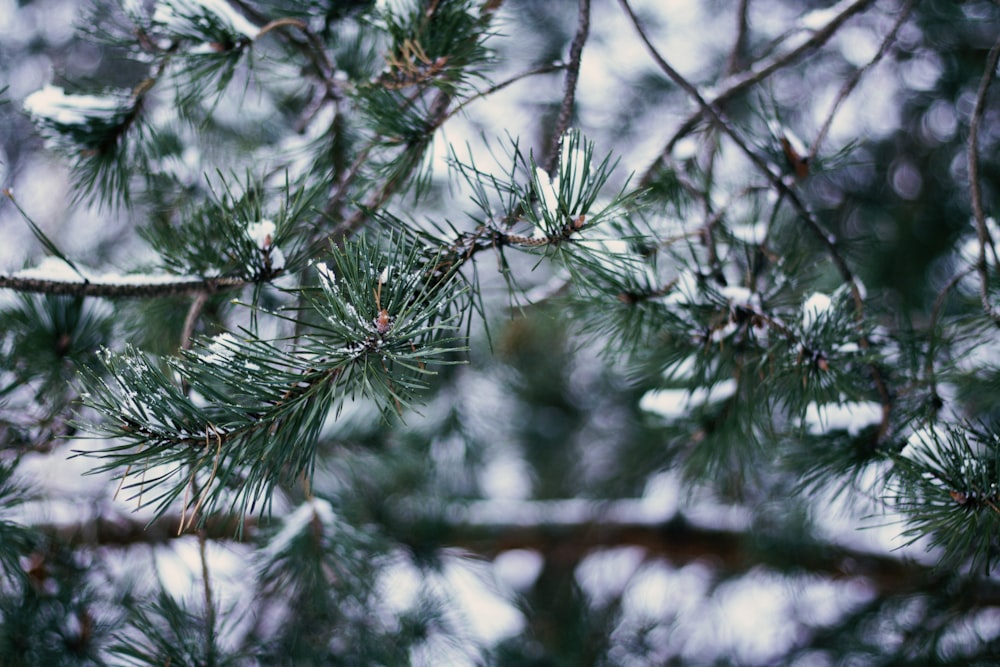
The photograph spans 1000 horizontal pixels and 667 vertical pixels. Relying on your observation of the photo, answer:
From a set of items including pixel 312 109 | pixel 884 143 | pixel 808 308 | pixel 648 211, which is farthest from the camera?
pixel 884 143

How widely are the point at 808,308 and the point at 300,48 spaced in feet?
2.30

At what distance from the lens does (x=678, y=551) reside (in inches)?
73.3

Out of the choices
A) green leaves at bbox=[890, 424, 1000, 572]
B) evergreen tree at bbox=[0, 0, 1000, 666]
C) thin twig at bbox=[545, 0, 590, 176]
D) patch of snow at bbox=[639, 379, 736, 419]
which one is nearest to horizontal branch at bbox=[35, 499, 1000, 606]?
evergreen tree at bbox=[0, 0, 1000, 666]

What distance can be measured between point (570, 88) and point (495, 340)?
3.44 ft

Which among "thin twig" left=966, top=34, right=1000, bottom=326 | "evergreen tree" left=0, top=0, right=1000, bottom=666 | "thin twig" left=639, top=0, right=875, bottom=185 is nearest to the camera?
"evergreen tree" left=0, top=0, right=1000, bottom=666

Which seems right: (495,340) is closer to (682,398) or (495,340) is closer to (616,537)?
(616,537)

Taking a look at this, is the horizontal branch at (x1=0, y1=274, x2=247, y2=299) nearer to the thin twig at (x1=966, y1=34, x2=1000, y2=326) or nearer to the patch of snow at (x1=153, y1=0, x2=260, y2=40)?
the patch of snow at (x1=153, y1=0, x2=260, y2=40)

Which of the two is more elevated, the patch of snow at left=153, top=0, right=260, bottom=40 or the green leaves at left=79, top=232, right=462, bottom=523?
the patch of snow at left=153, top=0, right=260, bottom=40

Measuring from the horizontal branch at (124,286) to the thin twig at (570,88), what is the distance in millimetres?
313

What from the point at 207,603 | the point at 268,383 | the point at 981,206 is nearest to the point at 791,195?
the point at 981,206

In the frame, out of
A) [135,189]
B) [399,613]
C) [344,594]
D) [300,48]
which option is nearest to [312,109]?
[300,48]

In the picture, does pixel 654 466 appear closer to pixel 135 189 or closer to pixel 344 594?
pixel 344 594

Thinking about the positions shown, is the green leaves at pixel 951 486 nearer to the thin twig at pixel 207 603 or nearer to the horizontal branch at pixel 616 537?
the thin twig at pixel 207 603

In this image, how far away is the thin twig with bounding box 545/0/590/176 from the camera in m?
0.71
